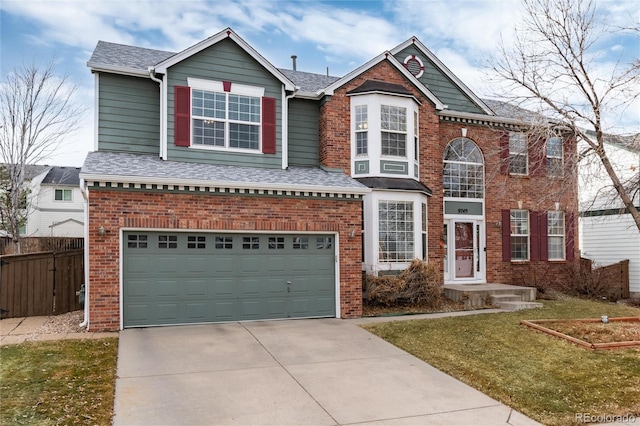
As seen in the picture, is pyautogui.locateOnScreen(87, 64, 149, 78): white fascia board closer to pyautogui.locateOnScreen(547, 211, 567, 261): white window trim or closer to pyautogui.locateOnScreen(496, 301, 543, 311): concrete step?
pyautogui.locateOnScreen(496, 301, 543, 311): concrete step

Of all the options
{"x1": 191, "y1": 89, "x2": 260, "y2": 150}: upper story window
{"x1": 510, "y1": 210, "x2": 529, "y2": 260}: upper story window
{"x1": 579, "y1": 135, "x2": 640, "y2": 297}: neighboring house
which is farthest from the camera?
{"x1": 579, "y1": 135, "x2": 640, "y2": 297}: neighboring house

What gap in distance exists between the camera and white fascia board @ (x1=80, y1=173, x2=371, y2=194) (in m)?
9.55

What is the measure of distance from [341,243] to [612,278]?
1187 centimetres

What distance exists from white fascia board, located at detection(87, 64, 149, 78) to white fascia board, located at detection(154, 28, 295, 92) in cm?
68

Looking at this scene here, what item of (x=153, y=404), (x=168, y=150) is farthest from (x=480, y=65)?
(x=153, y=404)

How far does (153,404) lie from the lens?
5.55 meters

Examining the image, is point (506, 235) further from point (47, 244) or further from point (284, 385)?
point (47, 244)

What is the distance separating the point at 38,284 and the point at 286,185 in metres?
6.58

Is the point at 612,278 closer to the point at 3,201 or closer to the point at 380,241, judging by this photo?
the point at 380,241

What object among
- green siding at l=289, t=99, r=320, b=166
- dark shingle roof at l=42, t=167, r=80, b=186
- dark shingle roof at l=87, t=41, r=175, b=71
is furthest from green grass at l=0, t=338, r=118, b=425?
dark shingle roof at l=42, t=167, r=80, b=186

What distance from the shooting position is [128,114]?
12.3 meters

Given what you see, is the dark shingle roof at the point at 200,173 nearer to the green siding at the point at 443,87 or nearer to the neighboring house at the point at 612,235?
the green siding at the point at 443,87

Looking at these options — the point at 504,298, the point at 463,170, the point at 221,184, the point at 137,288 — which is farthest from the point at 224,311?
the point at 463,170

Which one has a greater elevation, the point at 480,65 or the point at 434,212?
the point at 480,65
